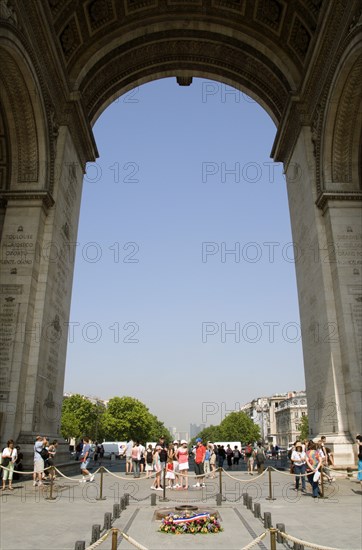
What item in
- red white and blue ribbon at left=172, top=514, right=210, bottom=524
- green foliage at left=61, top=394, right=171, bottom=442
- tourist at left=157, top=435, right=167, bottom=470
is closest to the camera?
red white and blue ribbon at left=172, top=514, right=210, bottom=524

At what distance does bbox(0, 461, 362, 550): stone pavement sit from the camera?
787 cm

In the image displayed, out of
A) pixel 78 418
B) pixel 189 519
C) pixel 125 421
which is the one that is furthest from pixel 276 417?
pixel 189 519

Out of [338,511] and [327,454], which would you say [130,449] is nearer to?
[327,454]

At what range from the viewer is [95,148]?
26.3 m

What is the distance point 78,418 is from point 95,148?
7892 cm

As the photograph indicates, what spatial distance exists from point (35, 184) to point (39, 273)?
3834 mm

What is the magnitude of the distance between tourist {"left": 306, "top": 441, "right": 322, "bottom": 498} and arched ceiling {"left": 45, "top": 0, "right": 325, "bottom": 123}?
16962mm

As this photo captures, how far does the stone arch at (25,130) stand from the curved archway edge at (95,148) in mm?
47

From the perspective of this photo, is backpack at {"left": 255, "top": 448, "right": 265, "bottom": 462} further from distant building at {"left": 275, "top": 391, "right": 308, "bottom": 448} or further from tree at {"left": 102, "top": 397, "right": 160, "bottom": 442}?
distant building at {"left": 275, "top": 391, "right": 308, "bottom": 448}

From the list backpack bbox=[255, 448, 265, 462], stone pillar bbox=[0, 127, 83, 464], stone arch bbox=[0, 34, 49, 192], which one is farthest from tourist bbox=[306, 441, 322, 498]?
stone arch bbox=[0, 34, 49, 192]

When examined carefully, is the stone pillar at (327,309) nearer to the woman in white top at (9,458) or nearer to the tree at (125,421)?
the woman in white top at (9,458)

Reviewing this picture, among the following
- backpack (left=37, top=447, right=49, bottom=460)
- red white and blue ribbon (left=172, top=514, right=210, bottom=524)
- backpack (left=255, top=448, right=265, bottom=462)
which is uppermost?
backpack (left=37, top=447, right=49, bottom=460)

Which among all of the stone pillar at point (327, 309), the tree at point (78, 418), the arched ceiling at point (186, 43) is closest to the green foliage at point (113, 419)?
the tree at point (78, 418)

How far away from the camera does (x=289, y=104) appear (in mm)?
22578
